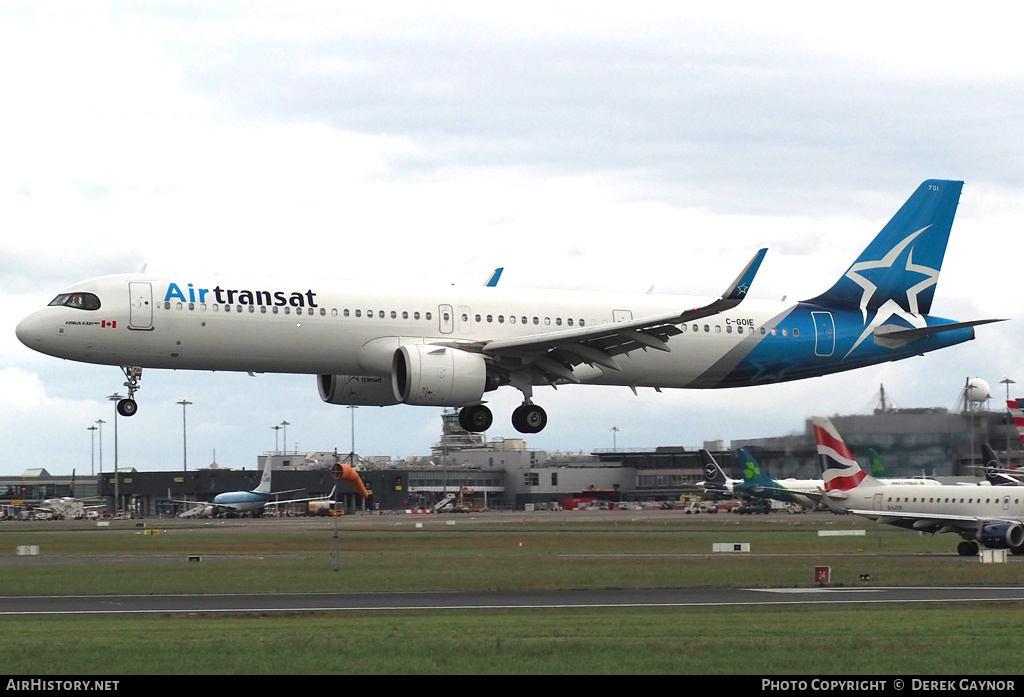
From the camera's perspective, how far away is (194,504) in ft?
510

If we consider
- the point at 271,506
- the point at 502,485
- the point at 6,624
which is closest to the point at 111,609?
the point at 6,624

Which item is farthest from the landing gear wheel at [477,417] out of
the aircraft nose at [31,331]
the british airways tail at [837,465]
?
the british airways tail at [837,465]

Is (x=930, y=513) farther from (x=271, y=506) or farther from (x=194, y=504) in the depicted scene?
(x=194, y=504)

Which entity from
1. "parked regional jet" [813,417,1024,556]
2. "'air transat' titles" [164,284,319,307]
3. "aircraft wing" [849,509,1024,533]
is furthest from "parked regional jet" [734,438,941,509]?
"'air transat' titles" [164,284,319,307]

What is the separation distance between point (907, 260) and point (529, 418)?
1609 centimetres

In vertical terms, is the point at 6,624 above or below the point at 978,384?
below

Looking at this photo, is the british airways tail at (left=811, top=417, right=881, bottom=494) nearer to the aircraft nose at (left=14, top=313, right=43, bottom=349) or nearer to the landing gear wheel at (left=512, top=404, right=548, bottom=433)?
the landing gear wheel at (left=512, top=404, right=548, bottom=433)

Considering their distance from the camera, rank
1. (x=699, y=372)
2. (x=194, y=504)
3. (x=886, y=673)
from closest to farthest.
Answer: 1. (x=886, y=673)
2. (x=699, y=372)
3. (x=194, y=504)

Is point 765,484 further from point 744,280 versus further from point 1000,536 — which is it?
point 744,280

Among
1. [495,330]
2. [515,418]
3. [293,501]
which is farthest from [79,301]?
[293,501]

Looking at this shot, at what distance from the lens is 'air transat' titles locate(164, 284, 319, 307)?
4131 cm

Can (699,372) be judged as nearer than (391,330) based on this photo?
No

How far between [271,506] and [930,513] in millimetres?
86910

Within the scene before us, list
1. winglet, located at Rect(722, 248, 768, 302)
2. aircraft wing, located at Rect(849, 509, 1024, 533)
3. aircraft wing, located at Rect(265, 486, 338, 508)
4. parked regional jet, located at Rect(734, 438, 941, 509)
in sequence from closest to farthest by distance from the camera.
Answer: winglet, located at Rect(722, 248, 768, 302)
aircraft wing, located at Rect(849, 509, 1024, 533)
parked regional jet, located at Rect(734, 438, 941, 509)
aircraft wing, located at Rect(265, 486, 338, 508)
